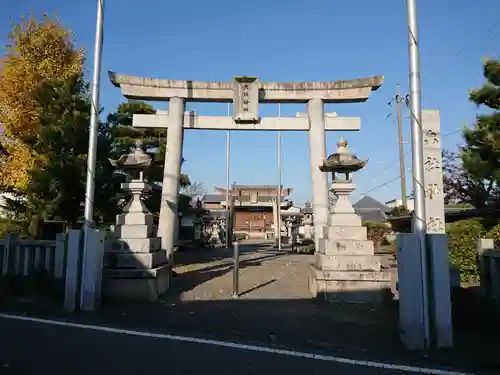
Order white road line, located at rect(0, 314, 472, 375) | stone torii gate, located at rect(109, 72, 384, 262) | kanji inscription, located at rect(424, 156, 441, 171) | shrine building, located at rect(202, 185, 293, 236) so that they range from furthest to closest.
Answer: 1. shrine building, located at rect(202, 185, 293, 236)
2. stone torii gate, located at rect(109, 72, 384, 262)
3. kanji inscription, located at rect(424, 156, 441, 171)
4. white road line, located at rect(0, 314, 472, 375)


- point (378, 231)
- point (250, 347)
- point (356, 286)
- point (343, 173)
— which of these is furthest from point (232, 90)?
point (378, 231)

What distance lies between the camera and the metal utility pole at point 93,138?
22.8ft

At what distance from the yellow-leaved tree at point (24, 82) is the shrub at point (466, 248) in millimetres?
14152

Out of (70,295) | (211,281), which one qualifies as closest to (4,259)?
(70,295)

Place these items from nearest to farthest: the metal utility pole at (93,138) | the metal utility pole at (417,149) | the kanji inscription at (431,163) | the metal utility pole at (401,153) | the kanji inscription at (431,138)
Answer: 1. the metal utility pole at (417,149)
2. the metal utility pole at (93,138)
3. the kanji inscription at (431,163)
4. the kanji inscription at (431,138)
5. the metal utility pole at (401,153)

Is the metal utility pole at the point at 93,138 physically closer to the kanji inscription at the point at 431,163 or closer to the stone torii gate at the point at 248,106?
the stone torii gate at the point at 248,106

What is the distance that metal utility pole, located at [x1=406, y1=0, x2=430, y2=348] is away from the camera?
16.2 feet

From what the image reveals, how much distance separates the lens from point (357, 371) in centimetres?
402

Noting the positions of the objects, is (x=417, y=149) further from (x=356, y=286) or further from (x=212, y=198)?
(x=212, y=198)

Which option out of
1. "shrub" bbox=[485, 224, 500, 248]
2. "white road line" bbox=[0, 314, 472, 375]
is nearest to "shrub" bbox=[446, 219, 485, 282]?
"shrub" bbox=[485, 224, 500, 248]

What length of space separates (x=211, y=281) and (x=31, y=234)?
7.74 m

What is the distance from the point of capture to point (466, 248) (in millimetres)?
10594

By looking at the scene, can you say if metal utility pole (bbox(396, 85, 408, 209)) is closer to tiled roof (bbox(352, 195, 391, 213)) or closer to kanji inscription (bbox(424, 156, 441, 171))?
kanji inscription (bbox(424, 156, 441, 171))

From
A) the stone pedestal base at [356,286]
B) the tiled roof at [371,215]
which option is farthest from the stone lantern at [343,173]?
the tiled roof at [371,215]
